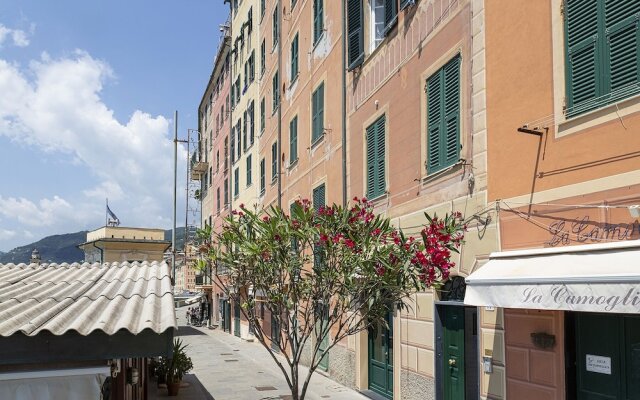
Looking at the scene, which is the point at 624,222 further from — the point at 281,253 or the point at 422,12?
the point at 422,12

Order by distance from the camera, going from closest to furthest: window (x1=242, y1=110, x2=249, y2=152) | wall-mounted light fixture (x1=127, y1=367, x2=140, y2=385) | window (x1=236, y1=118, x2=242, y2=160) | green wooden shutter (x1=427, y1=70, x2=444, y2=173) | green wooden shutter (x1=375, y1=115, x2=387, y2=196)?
1. wall-mounted light fixture (x1=127, y1=367, x2=140, y2=385)
2. green wooden shutter (x1=427, y1=70, x2=444, y2=173)
3. green wooden shutter (x1=375, y1=115, x2=387, y2=196)
4. window (x1=242, y1=110, x2=249, y2=152)
5. window (x1=236, y1=118, x2=242, y2=160)

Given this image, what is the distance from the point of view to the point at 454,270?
33.1ft

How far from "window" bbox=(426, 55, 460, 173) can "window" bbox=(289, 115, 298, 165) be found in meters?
10.7

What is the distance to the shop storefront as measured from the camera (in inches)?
236

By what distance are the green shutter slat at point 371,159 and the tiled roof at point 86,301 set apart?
256 inches

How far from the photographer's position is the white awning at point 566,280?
18.5ft

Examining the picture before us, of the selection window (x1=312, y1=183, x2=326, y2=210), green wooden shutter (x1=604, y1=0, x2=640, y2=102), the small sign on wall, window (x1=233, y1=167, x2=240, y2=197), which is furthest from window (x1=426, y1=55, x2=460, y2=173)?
window (x1=233, y1=167, x2=240, y2=197)

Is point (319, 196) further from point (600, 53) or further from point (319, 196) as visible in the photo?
point (600, 53)

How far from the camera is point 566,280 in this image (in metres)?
6.19

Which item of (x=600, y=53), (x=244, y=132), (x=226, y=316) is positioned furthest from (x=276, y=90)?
(x=226, y=316)

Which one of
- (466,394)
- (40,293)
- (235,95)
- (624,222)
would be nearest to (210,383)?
(466,394)

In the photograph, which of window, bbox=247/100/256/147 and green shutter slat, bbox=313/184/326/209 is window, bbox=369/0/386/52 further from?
window, bbox=247/100/256/147

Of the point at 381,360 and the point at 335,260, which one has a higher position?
the point at 335,260

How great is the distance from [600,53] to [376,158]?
712 cm
